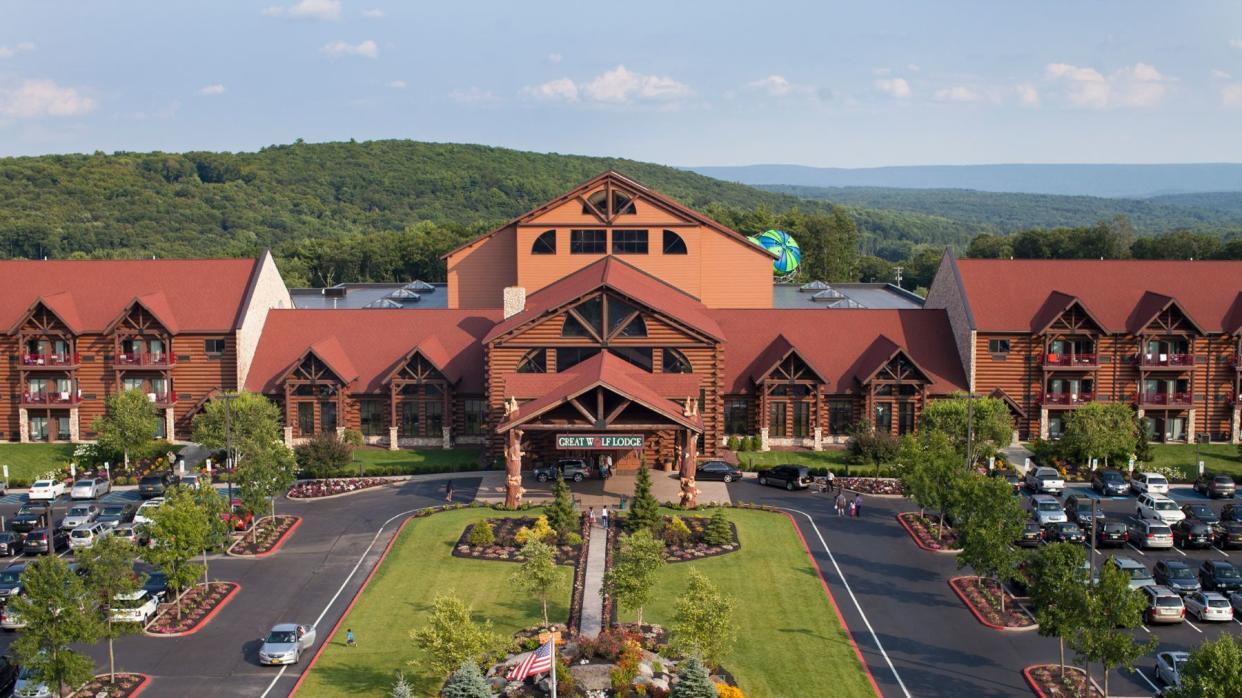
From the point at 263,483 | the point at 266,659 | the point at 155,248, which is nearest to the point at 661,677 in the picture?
the point at 266,659

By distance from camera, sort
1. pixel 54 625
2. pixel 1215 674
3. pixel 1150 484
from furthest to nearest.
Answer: pixel 1150 484 → pixel 54 625 → pixel 1215 674

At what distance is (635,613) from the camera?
49.4 metres

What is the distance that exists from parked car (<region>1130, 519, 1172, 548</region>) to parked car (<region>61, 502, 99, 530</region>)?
53578 millimetres

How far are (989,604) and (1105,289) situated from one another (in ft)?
138

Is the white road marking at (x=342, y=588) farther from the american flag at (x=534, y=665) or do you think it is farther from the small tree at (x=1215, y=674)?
the small tree at (x=1215, y=674)

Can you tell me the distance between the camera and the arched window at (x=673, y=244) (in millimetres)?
88500

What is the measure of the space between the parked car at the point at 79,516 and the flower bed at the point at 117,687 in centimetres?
2049

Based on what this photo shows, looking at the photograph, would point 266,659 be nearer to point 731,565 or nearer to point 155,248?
point 731,565

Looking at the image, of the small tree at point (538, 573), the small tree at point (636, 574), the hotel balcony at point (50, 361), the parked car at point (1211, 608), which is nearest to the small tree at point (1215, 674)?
the parked car at point (1211, 608)

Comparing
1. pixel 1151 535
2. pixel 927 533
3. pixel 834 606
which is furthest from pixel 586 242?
pixel 1151 535

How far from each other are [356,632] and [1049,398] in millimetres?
52680

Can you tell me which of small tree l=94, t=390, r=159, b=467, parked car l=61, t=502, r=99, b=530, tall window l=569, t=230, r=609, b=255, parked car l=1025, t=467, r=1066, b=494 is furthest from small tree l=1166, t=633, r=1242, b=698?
small tree l=94, t=390, r=159, b=467

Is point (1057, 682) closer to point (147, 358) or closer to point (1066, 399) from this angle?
point (1066, 399)

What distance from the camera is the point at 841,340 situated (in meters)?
84.8
